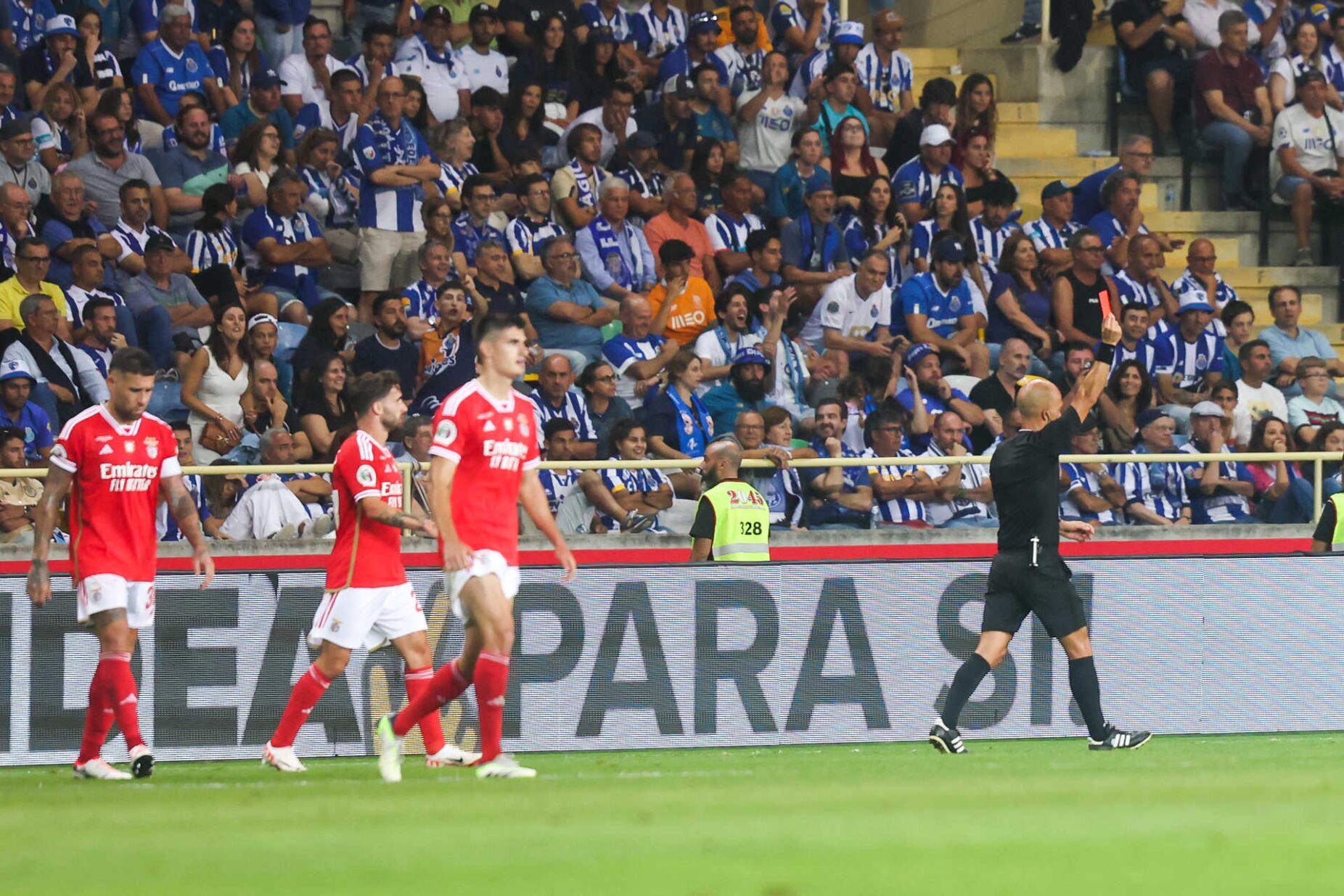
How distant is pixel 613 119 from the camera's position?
18125 mm

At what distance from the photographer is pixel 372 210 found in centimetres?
1670

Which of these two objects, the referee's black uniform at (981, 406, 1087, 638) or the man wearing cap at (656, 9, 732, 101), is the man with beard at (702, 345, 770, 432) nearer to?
the man wearing cap at (656, 9, 732, 101)

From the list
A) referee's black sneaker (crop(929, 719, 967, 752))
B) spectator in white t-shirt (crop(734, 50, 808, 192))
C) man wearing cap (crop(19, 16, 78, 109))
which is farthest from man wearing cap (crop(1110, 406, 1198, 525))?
man wearing cap (crop(19, 16, 78, 109))

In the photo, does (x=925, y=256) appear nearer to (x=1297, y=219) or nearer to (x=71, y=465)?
(x=1297, y=219)

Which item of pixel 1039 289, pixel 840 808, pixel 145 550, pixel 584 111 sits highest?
pixel 584 111

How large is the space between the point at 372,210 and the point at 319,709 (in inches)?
221

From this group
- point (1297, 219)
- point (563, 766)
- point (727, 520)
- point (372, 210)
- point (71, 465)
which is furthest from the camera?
point (1297, 219)

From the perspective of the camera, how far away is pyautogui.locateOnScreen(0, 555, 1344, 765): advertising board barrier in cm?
1230

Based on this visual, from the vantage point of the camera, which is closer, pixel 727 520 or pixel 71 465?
pixel 71 465

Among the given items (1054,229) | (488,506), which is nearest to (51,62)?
(488,506)

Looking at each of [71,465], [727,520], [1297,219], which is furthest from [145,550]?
[1297,219]

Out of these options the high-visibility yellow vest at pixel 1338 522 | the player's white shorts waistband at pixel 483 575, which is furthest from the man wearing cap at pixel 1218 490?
the player's white shorts waistband at pixel 483 575

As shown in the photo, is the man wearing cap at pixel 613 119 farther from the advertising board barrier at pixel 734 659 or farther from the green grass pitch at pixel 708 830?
the green grass pitch at pixel 708 830

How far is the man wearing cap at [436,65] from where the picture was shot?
17.9m
